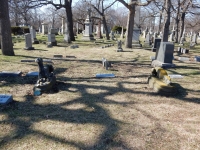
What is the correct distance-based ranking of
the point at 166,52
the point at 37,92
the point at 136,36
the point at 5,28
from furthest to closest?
the point at 136,36 → the point at 5,28 → the point at 166,52 → the point at 37,92

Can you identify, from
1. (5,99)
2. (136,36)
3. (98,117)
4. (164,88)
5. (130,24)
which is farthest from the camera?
(136,36)

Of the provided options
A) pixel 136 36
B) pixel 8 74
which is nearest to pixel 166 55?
pixel 8 74

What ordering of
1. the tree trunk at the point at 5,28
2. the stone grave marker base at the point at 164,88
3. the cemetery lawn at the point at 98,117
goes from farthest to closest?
the tree trunk at the point at 5,28 < the stone grave marker base at the point at 164,88 < the cemetery lawn at the point at 98,117

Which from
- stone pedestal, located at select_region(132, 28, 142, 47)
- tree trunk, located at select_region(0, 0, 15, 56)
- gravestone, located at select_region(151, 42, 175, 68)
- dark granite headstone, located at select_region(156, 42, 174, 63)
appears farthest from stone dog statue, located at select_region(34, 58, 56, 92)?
stone pedestal, located at select_region(132, 28, 142, 47)

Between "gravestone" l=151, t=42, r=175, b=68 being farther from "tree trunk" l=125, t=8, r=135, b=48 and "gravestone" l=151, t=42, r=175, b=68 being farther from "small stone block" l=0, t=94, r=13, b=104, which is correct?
"tree trunk" l=125, t=8, r=135, b=48

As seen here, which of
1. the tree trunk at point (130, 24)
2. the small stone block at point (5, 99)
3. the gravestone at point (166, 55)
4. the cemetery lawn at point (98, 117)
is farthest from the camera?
the tree trunk at point (130, 24)

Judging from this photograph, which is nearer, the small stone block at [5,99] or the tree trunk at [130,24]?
the small stone block at [5,99]

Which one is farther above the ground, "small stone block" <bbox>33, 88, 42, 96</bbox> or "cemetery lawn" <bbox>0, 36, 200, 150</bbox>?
"small stone block" <bbox>33, 88, 42, 96</bbox>

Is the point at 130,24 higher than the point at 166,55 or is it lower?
higher

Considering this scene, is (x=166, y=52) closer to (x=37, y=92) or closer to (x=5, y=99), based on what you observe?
(x=37, y=92)

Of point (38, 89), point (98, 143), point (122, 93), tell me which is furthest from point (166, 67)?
point (98, 143)

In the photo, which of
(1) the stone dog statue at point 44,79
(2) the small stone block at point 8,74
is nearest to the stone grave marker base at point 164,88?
(1) the stone dog statue at point 44,79

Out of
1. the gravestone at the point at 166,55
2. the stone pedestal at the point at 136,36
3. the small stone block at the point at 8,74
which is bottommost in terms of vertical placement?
the small stone block at the point at 8,74

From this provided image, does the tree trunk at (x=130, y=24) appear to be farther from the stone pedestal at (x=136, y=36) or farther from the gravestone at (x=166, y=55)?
the gravestone at (x=166, y=55)
